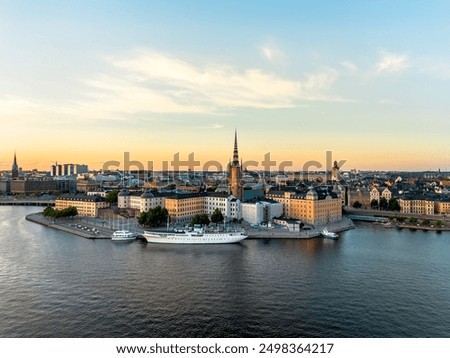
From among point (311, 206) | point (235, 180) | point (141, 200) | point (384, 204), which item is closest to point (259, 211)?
point (311, 206)

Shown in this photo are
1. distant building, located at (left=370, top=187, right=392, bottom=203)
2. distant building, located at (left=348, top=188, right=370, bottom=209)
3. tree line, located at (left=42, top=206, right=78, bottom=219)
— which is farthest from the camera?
distant building, located at (left=348, top=188, right=370, bottom=209)

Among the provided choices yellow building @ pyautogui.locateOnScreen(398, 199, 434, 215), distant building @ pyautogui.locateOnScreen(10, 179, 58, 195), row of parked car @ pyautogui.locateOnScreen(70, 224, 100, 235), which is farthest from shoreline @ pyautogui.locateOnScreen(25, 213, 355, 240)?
→ distant building @ pyautogui.locateOnScreen(10, 179, 58, 195)

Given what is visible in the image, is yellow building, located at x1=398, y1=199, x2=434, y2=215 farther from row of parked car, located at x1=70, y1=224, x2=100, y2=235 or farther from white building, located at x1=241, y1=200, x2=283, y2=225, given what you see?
row of parked car, located at x1=70, y1=224, x2=100, y2=235

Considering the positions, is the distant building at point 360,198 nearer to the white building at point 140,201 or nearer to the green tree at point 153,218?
the white building at point 140,201

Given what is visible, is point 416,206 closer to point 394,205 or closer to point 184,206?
point 394,205

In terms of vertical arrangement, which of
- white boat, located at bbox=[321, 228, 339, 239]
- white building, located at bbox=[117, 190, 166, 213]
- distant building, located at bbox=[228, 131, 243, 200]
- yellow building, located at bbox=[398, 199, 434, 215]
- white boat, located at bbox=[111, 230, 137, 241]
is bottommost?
white boat, located at bbox=[321, 228, 339, 239]
